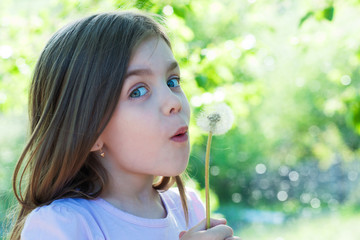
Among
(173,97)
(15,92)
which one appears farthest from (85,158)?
(15,92)

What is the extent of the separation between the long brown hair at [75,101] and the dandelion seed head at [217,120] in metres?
0.14

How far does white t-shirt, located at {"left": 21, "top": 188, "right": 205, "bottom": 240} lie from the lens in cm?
72

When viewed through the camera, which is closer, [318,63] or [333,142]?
[318,63]

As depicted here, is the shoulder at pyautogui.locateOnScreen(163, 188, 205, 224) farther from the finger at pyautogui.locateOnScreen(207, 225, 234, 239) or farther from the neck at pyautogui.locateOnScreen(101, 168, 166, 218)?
the finger at pyautogui.locateOnScreen(207, 225, 234, 239)

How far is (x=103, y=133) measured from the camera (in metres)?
0.79

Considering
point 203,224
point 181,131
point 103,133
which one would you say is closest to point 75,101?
point 103,133

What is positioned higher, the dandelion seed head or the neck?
the dandelion seed head

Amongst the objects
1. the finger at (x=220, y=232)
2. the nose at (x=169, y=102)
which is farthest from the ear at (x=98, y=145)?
the finger at (x=220, y=232)

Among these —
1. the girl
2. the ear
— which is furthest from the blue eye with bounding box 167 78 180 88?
the ear

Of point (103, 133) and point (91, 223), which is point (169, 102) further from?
point (91, 223)

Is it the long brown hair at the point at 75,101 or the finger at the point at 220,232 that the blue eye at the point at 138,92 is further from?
the finger at the point at 220,232

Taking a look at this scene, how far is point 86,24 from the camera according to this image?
813 millimetres

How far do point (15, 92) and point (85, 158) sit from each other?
131 centimetres

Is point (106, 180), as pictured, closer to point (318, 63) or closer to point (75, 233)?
point (75, 233)
